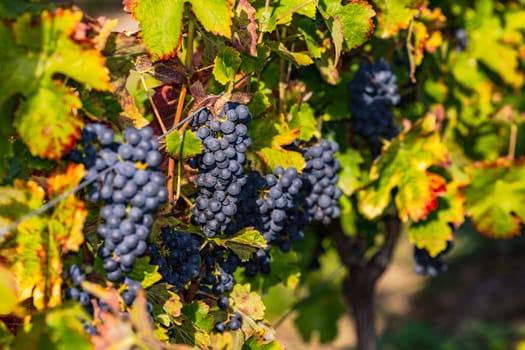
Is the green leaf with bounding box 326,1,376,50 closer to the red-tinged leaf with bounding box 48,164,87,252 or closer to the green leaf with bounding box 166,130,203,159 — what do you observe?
the green leaf with bounding box 166,130,203,159

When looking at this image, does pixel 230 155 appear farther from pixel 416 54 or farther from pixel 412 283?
pixel 412 283

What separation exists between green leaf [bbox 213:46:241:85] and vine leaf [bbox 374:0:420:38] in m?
0.75

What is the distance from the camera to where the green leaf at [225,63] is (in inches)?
70.6

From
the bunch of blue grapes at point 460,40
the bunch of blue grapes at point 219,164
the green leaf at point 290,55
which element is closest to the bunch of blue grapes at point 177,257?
the bunch of blue grapes at point 219,164

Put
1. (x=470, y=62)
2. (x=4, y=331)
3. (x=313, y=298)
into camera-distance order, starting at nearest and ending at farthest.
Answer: (x=4, y=331) → (x=470, y=62) → (x=313, y=298)

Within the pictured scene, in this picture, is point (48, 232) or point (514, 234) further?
point (514, 234)

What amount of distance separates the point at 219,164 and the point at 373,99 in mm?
952

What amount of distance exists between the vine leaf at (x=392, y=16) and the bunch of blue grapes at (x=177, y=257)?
1.00 m

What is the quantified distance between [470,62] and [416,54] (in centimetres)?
72

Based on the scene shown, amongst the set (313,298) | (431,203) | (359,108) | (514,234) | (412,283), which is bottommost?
(412,283)

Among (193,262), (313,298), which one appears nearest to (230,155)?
(193,262)

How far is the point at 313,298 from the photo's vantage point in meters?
4.00

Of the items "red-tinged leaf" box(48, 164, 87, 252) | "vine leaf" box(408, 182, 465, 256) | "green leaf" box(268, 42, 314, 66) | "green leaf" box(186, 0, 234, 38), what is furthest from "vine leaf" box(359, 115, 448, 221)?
"red-tinged leaf" box(48, 164, 87, 252)

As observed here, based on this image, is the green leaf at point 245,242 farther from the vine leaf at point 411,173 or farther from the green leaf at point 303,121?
the vine leaf at point 411,173
